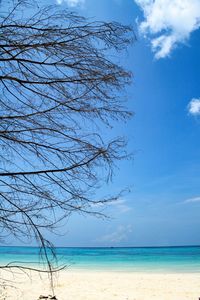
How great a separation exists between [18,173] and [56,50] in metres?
0.67

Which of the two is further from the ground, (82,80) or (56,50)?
(56,50)

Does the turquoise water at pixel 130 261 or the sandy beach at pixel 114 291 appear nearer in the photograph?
the sandy beach at pixel 114 291

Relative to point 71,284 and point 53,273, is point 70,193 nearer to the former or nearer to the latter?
point 53,273

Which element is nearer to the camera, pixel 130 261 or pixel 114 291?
pixel 114 291

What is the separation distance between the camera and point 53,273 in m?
1.88

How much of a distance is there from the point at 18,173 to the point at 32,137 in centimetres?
21

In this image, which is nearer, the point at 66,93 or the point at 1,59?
the point at 1,59

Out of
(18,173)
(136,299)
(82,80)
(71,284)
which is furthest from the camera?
(71,284)

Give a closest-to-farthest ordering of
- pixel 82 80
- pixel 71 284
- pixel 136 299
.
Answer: pixel 82 80 < pixel 136 299 < pixel 71 284

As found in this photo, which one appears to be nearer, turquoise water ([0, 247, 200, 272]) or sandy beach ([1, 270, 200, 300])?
sandy beach ([1, 270, 200, 300])

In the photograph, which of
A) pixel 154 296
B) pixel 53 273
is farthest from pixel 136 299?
pixel 53 273

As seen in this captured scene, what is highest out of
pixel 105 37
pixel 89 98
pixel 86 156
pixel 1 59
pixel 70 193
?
pixel 105 37

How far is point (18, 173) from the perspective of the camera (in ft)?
6.08

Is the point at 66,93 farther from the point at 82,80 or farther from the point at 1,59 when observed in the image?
the point at 1,59
